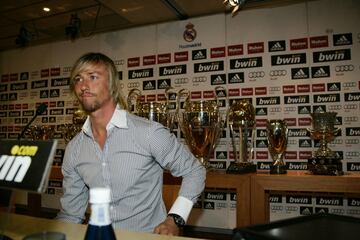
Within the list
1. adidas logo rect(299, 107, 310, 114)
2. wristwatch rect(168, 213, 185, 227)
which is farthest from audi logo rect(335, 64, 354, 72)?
wristwatch rect(168, 213, 185, 227)

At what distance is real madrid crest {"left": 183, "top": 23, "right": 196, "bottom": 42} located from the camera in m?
3.29

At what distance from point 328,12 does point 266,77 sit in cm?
79

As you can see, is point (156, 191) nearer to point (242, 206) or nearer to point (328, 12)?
point (242, 206)

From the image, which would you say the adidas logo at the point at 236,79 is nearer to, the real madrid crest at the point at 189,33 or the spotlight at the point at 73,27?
the real madrid crest at the point at 189,33

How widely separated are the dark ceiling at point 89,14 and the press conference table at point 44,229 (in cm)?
247

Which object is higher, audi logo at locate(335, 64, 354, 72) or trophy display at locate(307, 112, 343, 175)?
audi logo at locate(335, 64, 354, 72)

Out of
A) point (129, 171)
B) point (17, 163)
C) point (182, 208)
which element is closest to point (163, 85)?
point (129, 171)

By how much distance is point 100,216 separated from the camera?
1.24 feet

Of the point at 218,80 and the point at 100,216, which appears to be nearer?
the point at 100,216

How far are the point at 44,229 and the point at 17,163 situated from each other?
332mm

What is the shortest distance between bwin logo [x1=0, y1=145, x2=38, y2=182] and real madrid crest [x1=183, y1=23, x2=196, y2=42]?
294 centimetres

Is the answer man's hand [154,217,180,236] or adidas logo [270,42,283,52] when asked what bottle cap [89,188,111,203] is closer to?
man's hand [154,217,180,236]

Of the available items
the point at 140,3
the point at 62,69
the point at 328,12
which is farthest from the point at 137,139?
the point at 62,69

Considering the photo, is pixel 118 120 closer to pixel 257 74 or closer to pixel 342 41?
pixel 257 74
